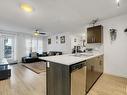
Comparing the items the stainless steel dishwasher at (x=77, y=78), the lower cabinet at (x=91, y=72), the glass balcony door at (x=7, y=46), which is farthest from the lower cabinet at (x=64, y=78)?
the glass balcony door at (x=7, y=46)

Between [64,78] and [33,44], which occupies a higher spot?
[33,44]

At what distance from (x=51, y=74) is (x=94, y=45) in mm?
3201

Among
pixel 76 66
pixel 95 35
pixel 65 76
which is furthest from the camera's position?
pixel 95 35

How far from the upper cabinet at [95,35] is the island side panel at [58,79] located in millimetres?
2820

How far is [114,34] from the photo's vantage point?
3.71 meters

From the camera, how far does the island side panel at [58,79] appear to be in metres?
1.54

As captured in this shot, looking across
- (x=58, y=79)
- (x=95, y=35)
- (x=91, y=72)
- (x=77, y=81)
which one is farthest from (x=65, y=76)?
(x=95, y=35)

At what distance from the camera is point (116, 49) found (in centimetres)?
368

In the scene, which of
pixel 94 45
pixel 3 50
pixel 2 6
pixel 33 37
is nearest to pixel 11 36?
pixel 3 50

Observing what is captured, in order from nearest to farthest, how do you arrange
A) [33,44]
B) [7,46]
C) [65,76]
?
1. [65,76]
2. [7,46]
3. [33,44]

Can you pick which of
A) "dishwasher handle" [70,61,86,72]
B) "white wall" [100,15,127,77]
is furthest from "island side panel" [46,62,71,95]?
"white wall" [100,15,127,77]

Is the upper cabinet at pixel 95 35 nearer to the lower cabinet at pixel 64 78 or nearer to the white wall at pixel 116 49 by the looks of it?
the white wall at pixel 116 49

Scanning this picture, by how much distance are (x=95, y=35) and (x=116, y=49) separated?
3.41 ft

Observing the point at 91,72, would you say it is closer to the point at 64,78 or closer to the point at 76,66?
the point at 76,66
